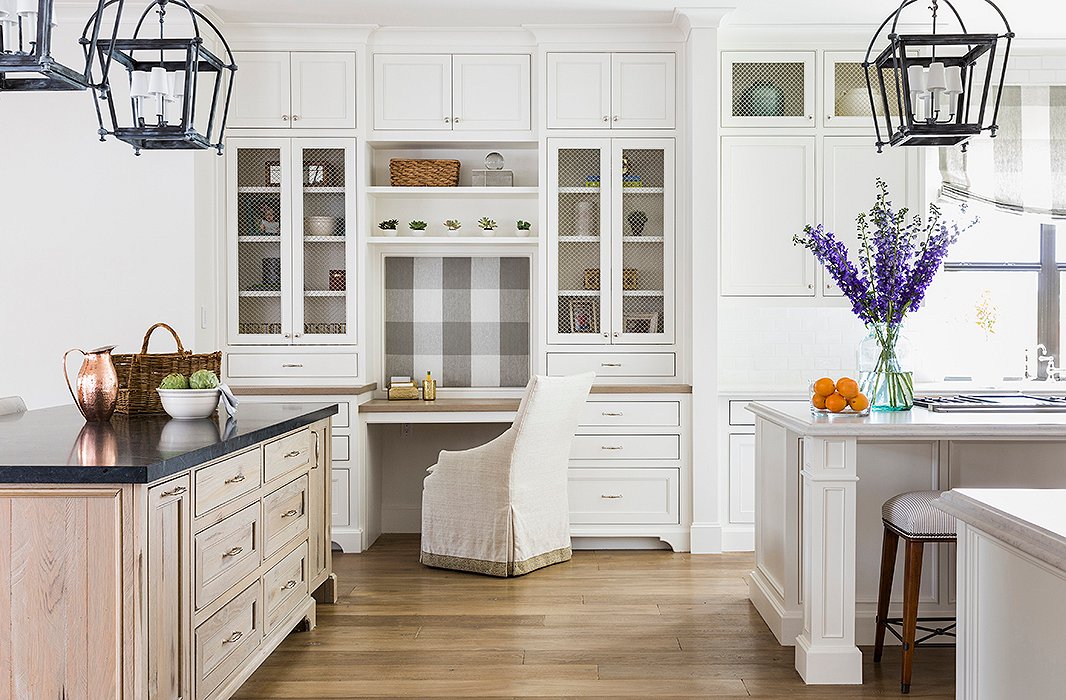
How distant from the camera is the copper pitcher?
9.64ft

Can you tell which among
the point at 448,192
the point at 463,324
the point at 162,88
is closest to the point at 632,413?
the point at 463,324

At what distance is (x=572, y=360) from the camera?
509 centimetres

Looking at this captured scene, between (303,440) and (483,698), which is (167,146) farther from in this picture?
(483,698)

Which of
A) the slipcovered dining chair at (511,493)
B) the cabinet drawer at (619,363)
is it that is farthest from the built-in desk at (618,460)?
the slipcovered dining chair at (511,493)

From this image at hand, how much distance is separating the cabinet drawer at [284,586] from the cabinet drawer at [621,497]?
1.81m

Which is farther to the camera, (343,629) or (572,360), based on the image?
(572,360)

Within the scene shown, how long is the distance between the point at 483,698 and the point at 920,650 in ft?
5.35

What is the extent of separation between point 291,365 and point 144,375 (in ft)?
6.08

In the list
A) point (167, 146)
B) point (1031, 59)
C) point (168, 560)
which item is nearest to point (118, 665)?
point (168, 560)

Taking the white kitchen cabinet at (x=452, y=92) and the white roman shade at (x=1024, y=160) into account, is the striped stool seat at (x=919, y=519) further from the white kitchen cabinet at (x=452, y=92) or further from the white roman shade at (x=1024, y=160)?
the white kitchen cabinet at (x=452, y=92)

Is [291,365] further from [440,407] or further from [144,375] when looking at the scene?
[144,375]

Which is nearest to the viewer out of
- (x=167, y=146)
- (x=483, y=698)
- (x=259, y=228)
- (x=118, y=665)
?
(x=118, y=665)

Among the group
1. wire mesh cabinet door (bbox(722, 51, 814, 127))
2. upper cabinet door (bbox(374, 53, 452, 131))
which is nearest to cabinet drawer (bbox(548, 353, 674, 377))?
wire mesh cabinet door (bbox(722, 51, 814, 127))

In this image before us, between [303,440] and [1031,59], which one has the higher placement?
[1031,59]
